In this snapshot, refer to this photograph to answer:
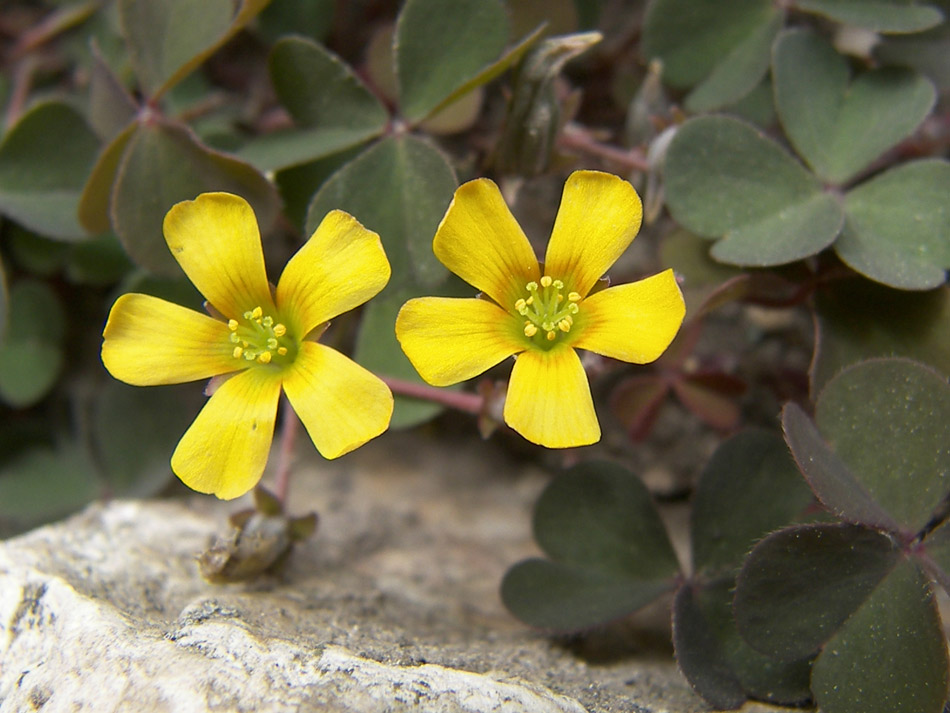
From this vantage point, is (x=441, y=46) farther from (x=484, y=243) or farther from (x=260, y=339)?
(x=260, y=339)

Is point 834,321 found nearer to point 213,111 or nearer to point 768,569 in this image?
point 768,569

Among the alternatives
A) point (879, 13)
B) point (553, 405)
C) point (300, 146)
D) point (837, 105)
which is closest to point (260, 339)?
point (300, 146)

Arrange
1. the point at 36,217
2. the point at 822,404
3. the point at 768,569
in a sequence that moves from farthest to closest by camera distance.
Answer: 1. the point at 36,217
2. the point at 822,404
3. the point at 768,569

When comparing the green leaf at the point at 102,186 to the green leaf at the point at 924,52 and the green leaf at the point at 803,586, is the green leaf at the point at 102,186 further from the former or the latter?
the green leaf at the point at 924,52

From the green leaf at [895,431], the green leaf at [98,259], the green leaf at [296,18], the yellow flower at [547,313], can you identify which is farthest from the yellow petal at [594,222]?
the green leaf at [98,259]

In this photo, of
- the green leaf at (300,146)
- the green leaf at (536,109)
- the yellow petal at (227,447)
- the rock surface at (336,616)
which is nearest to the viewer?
the rock surface at (336,616)

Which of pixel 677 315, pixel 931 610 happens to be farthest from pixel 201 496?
pixel 931 610
